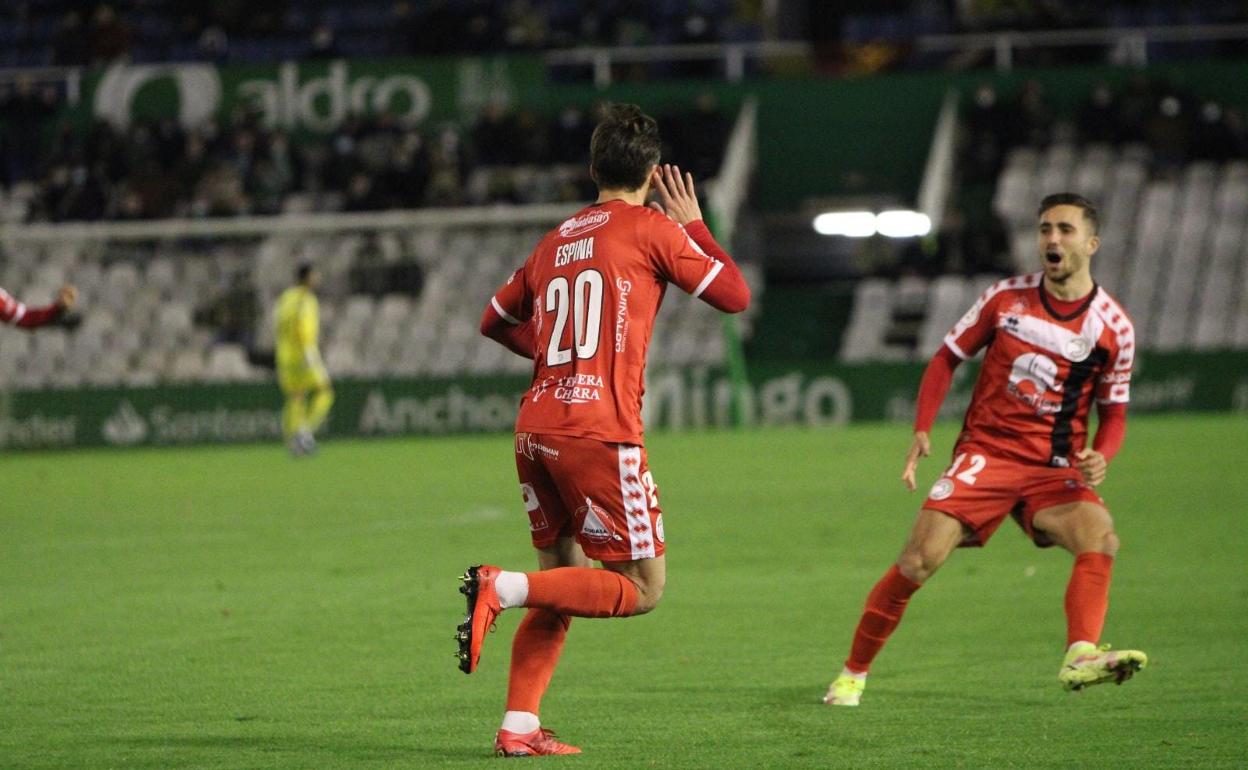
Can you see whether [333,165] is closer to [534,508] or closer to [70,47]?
[70,47]

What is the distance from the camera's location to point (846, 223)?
28469 millimetres

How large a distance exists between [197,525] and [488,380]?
1053 centimetres

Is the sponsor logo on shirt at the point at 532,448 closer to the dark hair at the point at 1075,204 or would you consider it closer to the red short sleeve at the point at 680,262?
the red short sleeve at the point at 680,262

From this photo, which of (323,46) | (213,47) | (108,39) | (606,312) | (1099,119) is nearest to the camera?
(606,312)

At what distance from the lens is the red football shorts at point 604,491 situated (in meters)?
5.37

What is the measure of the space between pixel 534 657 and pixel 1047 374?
237 centimetres

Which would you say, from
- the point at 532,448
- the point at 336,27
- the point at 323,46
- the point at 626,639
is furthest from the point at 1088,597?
the point at 336,27

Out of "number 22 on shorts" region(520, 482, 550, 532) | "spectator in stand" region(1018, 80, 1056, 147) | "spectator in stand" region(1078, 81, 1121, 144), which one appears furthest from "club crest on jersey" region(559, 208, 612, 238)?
"spectator in stand" region(1078, 81, 1121, 144)

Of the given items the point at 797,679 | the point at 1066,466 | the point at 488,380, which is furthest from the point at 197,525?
the point at 488,380

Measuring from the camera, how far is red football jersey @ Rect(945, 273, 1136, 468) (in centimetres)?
669

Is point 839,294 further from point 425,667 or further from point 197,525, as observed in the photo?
point 425,667

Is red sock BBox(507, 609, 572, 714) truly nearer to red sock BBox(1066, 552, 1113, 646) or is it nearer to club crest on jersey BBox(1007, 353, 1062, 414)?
red sock BBox(1066, 552, 1113, 646)

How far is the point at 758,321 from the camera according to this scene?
87.4ft

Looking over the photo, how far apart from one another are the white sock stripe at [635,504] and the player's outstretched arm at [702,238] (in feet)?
1.72
